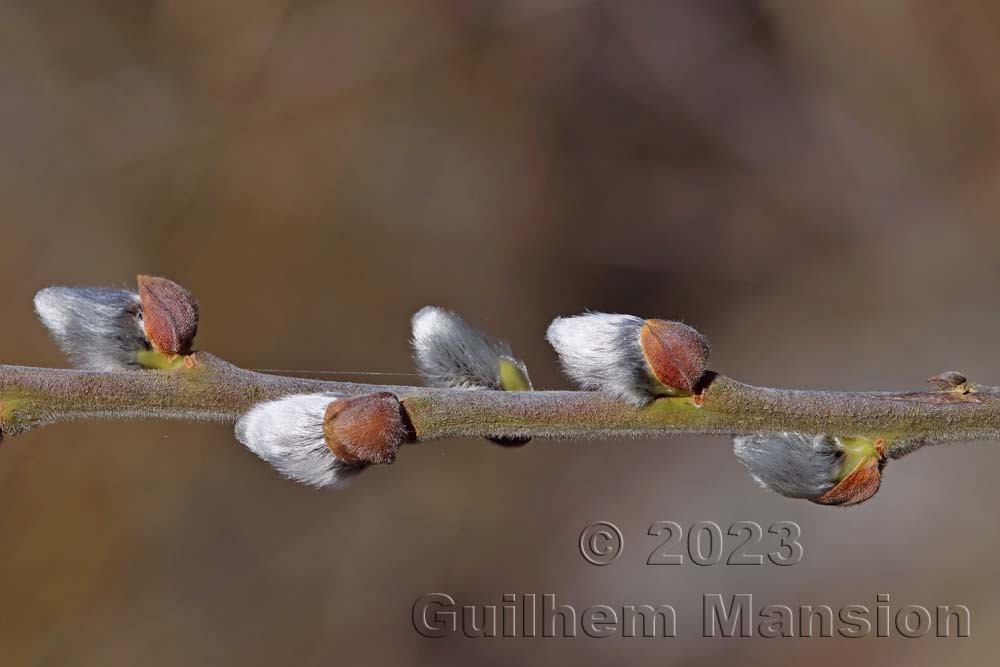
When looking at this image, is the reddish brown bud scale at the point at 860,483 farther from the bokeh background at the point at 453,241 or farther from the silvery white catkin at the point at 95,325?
the bokeh background at the point at 453,241

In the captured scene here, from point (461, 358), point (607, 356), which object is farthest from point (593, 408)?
point (461, 358)

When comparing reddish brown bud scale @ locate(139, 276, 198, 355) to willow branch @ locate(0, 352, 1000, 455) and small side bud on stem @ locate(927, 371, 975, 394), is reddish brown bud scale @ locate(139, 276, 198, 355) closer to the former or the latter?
willow branch @ locate(0, 352, 1000, 455)

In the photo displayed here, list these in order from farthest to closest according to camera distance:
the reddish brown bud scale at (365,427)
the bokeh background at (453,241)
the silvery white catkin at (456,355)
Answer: the bokeh background at (453,241), the silvery white catkin at (456,355), the reddish brown bud scale at (365,427)

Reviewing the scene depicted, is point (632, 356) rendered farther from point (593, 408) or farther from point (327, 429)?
point (327, 429)

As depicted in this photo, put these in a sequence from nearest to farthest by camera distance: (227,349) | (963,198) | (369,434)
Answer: (369,434) < (963,198) < (227,349)

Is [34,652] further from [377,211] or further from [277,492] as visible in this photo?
[377,211]

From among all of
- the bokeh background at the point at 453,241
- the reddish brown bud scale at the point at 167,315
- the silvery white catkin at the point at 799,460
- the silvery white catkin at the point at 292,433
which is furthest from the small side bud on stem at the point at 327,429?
the bokeh background at the point at 453,241

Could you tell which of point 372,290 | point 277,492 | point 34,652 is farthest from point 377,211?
point 34,652
